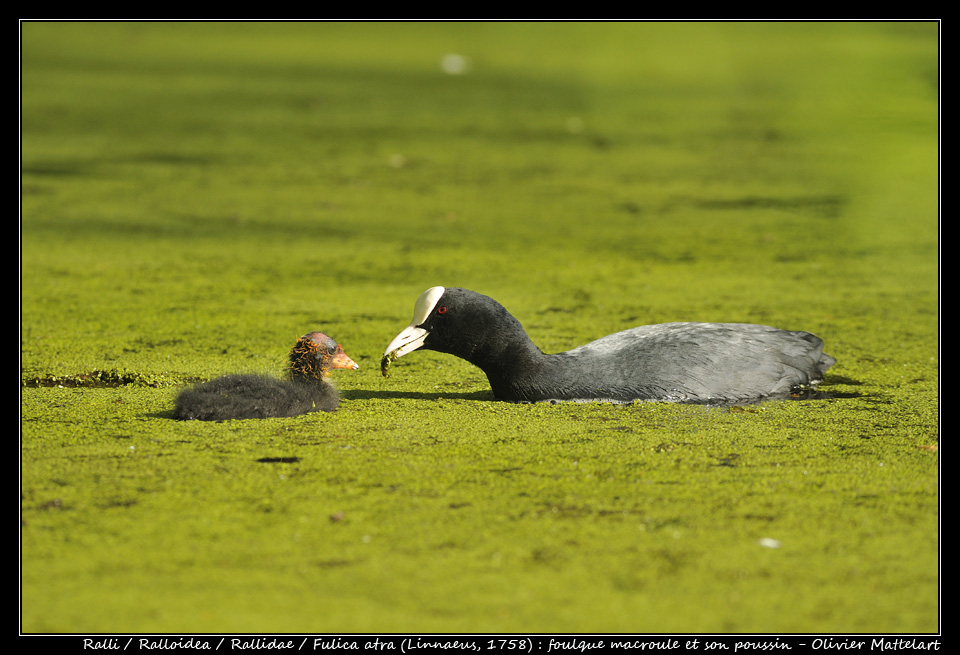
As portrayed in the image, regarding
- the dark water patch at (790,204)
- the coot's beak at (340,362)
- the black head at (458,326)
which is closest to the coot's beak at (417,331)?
the black head at (458,326)

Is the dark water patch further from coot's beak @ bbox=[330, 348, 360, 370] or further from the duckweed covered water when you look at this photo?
coot's beak @ bbox=[330, 348, 360, 370]

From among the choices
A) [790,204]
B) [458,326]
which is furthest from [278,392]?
[790,204]

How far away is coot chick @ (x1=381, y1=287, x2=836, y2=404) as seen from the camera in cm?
428

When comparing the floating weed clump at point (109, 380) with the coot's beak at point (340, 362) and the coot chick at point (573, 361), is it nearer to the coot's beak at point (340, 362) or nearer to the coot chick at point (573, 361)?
the coot's beak at point (340, 362)

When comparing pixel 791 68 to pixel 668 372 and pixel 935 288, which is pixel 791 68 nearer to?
pixel 935 288

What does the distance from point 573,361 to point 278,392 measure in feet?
3.70

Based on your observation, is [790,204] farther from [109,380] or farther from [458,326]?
[109,380]

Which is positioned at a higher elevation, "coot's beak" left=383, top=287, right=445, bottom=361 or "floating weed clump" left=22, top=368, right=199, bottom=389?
"coot's beak" left=383, top=287, right=445, bottom=361

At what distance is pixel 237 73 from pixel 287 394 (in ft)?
36.1

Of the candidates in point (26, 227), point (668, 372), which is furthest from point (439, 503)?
point (26, 227)

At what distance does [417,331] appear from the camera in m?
4.28

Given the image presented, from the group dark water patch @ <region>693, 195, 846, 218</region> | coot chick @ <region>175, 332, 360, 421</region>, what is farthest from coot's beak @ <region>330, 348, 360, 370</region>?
dark water patch @ <region>693, 195, 846, 218</region>

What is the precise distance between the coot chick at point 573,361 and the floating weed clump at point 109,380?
0.96 metres

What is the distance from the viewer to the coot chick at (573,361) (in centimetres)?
428
